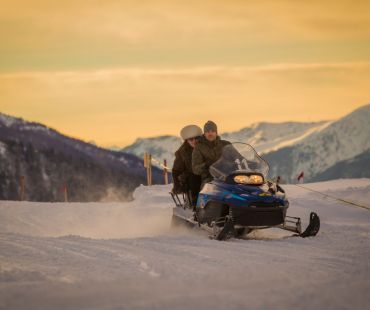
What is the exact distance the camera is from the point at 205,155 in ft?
35.9

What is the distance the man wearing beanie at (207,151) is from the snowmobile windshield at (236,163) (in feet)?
1.19

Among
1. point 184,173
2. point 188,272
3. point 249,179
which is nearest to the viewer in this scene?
point 188,272

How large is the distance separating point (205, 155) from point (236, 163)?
2.47ft

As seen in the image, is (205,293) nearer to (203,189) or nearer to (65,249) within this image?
(65,249)

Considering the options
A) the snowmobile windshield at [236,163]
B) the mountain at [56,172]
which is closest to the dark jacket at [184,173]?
the snowmobile windshield at [236,163]

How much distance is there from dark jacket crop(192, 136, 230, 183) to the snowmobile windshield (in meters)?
0.36

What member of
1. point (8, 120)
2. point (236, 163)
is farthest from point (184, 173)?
point (8, 120)

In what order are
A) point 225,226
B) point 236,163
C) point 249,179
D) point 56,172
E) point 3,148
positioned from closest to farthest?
point 225,226
point 249,179
point 236,163
point 56,172
point 3,148

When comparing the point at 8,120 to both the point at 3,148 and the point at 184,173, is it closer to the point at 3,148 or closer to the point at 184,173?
the point at 3,148

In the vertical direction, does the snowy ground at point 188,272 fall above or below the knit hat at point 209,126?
below

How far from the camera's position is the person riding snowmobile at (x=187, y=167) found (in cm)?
1155

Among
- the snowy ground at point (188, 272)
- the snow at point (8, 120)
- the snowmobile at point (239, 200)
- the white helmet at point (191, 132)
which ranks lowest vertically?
the snowy ground at point (188, 272)

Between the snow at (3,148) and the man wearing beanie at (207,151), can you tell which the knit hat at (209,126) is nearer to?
the man wearing beanie at (207,151)

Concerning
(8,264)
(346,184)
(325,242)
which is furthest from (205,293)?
(346,184)
